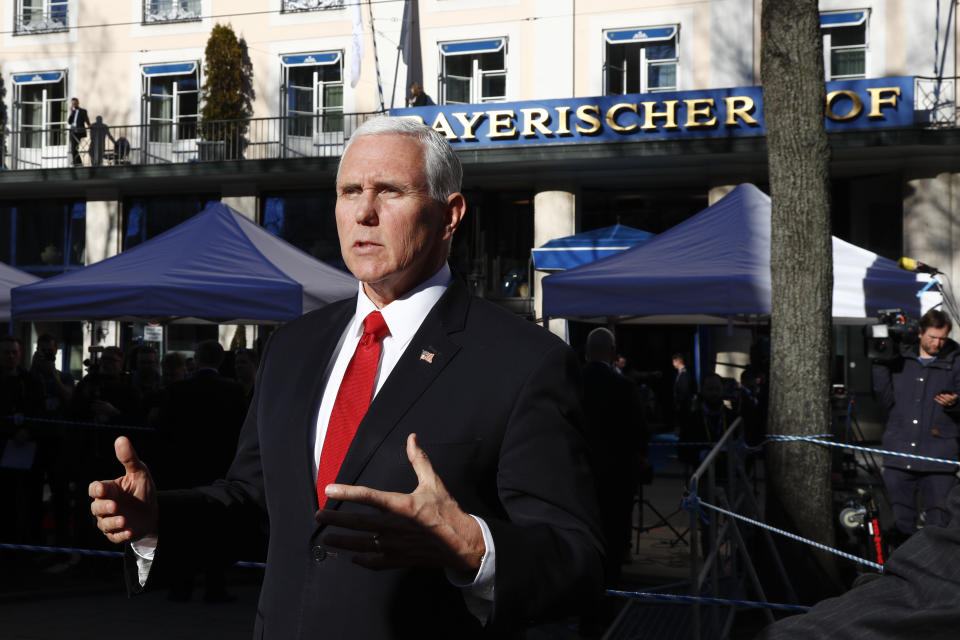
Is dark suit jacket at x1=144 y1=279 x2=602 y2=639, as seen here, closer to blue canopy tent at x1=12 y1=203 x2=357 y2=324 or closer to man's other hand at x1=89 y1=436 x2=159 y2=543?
man's other hand at x1=89 y1=436 x2=159 y2=543

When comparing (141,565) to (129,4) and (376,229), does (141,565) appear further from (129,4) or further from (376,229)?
(129,4)

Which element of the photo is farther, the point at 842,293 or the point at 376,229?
the point at 842,293

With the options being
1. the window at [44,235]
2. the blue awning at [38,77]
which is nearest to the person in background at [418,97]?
the window at [44,235]

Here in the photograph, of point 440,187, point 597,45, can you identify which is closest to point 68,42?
point 597,45

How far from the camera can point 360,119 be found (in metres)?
22.3

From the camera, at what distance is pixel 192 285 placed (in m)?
8.75

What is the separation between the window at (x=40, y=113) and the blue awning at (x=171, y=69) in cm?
243

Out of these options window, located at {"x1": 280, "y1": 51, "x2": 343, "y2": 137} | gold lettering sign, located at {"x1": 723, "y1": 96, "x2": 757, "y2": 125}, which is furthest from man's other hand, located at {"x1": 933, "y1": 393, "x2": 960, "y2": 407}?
window, located at {"x1": 280, "y1": 51, "x2": 343, "y2": 137}

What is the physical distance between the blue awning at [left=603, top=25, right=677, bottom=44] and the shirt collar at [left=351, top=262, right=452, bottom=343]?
64.9 feet

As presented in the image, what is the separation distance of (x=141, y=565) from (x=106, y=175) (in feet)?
77.3

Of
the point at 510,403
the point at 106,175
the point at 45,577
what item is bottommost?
the point at 45,577

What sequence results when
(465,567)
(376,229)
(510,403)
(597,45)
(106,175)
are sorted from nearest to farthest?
1. (465,567)
2. (510,403)
3. (376,229)
4. (597,45)
5. (106,175)

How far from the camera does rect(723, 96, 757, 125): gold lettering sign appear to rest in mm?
19219

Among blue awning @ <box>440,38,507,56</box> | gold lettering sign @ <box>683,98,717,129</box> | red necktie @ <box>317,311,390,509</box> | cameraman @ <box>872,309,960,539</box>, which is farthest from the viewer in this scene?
blue awning @ <box>440,38,507,56</box>
